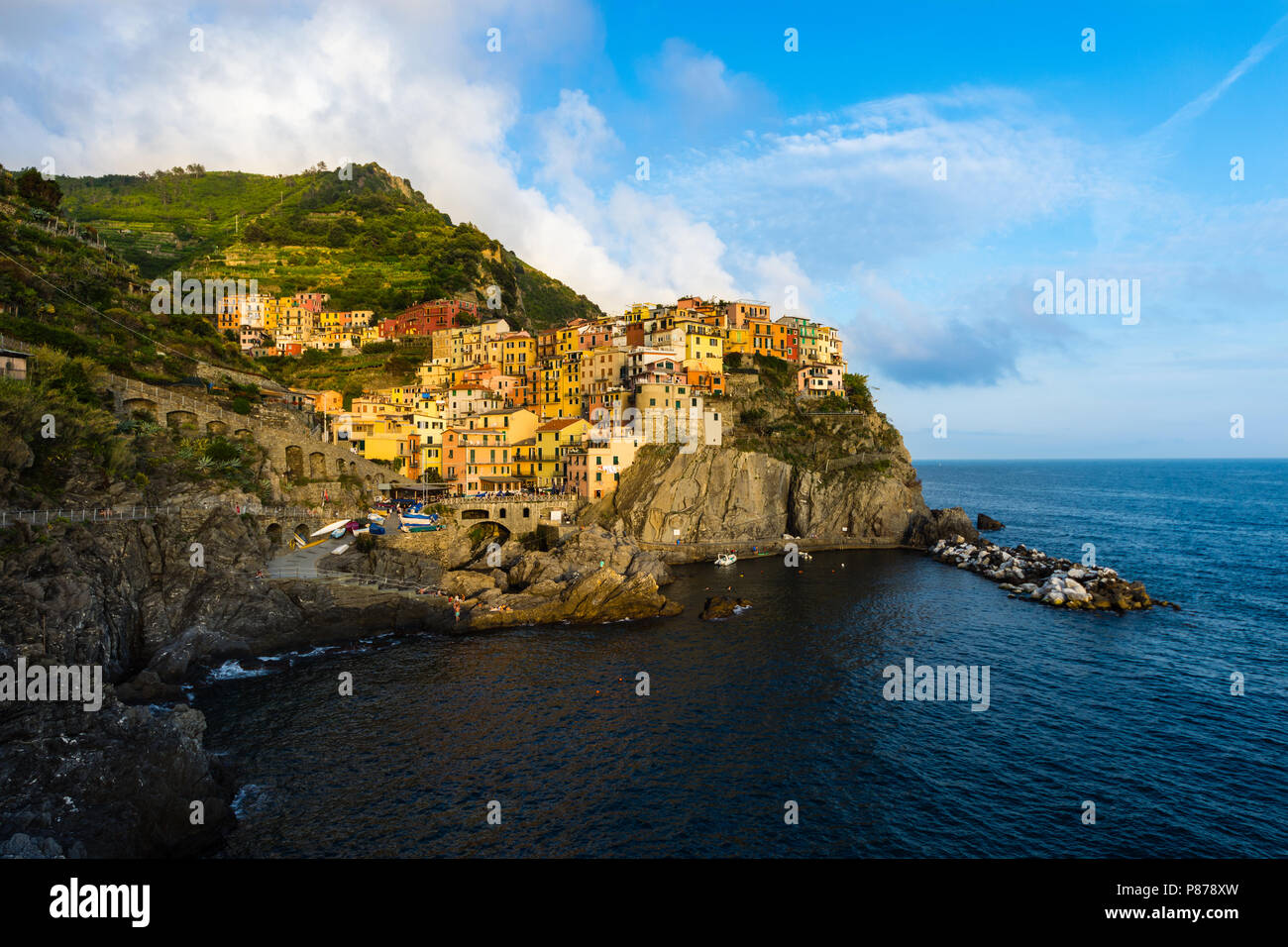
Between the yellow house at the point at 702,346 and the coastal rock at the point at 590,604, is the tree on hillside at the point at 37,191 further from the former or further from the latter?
the coastal rock at the point at 590,604

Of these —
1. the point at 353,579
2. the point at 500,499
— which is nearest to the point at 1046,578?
the point at 500,499

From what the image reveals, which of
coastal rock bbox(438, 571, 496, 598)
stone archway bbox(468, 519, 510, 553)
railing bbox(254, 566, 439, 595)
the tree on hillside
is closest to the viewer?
railing bbox(254, 566, 439, 595)

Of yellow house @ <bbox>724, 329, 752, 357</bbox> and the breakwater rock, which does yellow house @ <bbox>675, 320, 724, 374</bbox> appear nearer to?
yellow house @ <bbox>724, 329, 752, 357</bbox>

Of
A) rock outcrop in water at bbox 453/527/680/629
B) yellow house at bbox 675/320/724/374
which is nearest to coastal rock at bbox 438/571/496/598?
rock outcrop in water at bbox 453/527/680/629

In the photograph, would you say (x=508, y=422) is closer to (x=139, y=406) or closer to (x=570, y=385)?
(x=570, y=385)

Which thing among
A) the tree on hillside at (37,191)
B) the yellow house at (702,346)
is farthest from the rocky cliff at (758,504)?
the tree on hillside at (37,191)
